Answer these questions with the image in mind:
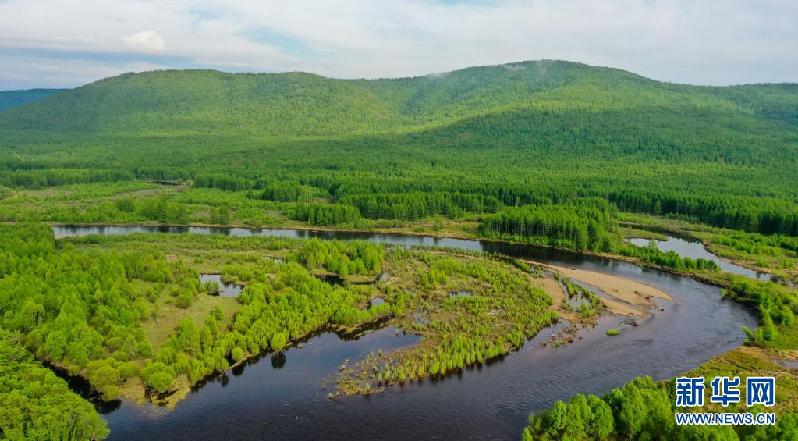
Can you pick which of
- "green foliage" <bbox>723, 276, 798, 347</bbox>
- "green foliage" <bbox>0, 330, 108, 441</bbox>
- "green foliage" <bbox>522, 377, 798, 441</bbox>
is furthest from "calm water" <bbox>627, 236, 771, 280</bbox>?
"green foliage" <bbox>0, 330, 108, 441</bbox>

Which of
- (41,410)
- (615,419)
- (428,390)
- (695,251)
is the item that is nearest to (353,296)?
(428,390)

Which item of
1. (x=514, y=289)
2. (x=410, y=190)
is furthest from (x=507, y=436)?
(x=410, y=190)

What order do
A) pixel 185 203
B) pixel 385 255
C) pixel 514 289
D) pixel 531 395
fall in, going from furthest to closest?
1. pixel 185 203
2. pixel 385 255
3. pixel 514 289
4. pixel 531 395

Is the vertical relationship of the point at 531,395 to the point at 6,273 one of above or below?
below

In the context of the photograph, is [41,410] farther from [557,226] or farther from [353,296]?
[557,226]

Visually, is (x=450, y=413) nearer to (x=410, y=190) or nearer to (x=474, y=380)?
(x=474, y=380)

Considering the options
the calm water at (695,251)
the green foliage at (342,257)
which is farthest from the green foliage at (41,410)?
the calm water at (695,251)
